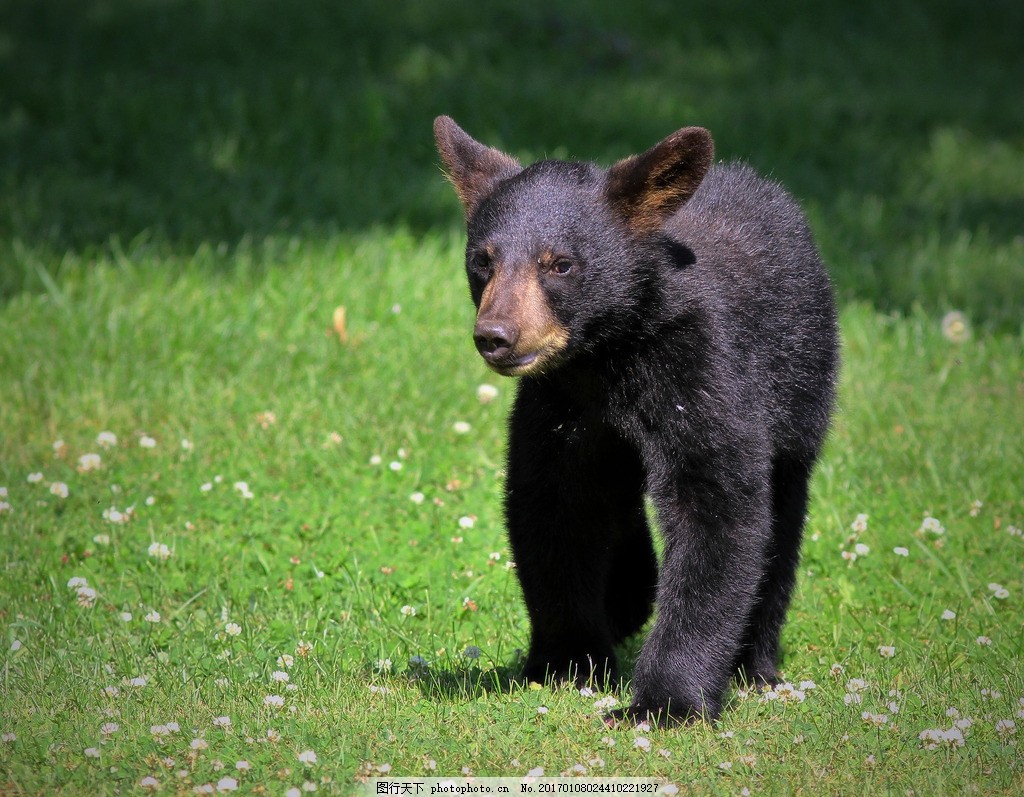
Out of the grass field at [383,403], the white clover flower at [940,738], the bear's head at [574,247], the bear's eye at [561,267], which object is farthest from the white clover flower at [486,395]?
the white clover flower at [940,738]

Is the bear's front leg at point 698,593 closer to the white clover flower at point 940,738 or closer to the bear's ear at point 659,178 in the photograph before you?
the white clover flower at point 940,738

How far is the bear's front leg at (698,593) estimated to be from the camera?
409cm

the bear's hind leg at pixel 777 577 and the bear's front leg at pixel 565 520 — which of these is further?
the bear's hind leg at pixel 777 577

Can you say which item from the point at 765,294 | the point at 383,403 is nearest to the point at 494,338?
the point at 765,294

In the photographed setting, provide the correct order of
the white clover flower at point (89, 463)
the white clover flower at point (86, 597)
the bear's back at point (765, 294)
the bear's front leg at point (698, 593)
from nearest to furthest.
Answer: the bear's front leg at point (698, 593), the bear's back at point (765, 294), the white clover flower at point (86, 597), the white clover flower at point (89, 463)

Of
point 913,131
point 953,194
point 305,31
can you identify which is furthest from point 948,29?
point 305,31

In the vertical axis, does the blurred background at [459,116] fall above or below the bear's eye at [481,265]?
below

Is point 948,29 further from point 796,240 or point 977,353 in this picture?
point 796,240

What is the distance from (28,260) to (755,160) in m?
5.34

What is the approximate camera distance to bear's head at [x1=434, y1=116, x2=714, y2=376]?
4004 mm

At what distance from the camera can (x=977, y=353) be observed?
24.5 feet

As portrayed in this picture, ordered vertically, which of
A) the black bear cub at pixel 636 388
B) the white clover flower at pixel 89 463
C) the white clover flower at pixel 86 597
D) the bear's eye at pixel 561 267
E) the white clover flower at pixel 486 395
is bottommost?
the white clover flower at pixel 486 395

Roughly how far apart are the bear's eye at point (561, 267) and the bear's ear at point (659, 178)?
26 cm

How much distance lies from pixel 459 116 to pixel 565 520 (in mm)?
6220
